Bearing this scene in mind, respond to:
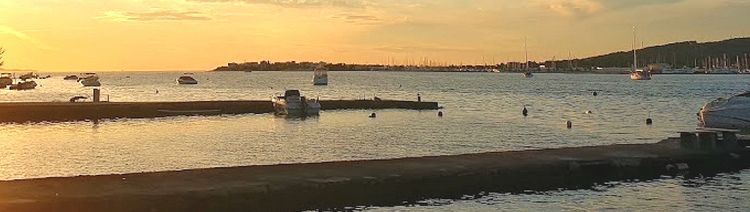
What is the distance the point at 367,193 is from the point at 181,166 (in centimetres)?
1164

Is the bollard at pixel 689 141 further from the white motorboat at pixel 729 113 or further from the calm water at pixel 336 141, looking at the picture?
the white motorboat at pixel 729 113

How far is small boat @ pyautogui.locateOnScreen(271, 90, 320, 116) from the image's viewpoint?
215 feet

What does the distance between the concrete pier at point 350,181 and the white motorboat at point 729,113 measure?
1893 cm

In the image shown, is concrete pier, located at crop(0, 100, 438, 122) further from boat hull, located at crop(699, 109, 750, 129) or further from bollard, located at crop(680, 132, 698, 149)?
bollard, located at crop(680, 132, 698, 149)

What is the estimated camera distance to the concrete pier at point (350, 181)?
18.5 m

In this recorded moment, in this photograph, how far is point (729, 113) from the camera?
47.7 metres

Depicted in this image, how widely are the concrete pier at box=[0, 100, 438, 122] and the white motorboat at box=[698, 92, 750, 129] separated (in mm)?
29911

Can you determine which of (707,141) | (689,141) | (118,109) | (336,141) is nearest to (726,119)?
(689,141)

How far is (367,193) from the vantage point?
21422mm

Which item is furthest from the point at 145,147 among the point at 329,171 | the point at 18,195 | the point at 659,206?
the point at 659,206

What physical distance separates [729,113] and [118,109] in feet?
138

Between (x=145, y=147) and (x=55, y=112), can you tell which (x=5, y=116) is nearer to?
(x=55, y=112)

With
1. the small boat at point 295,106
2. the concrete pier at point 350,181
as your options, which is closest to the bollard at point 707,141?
the concrete pier at point 350,181

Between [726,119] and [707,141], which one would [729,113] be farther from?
[707,141]
